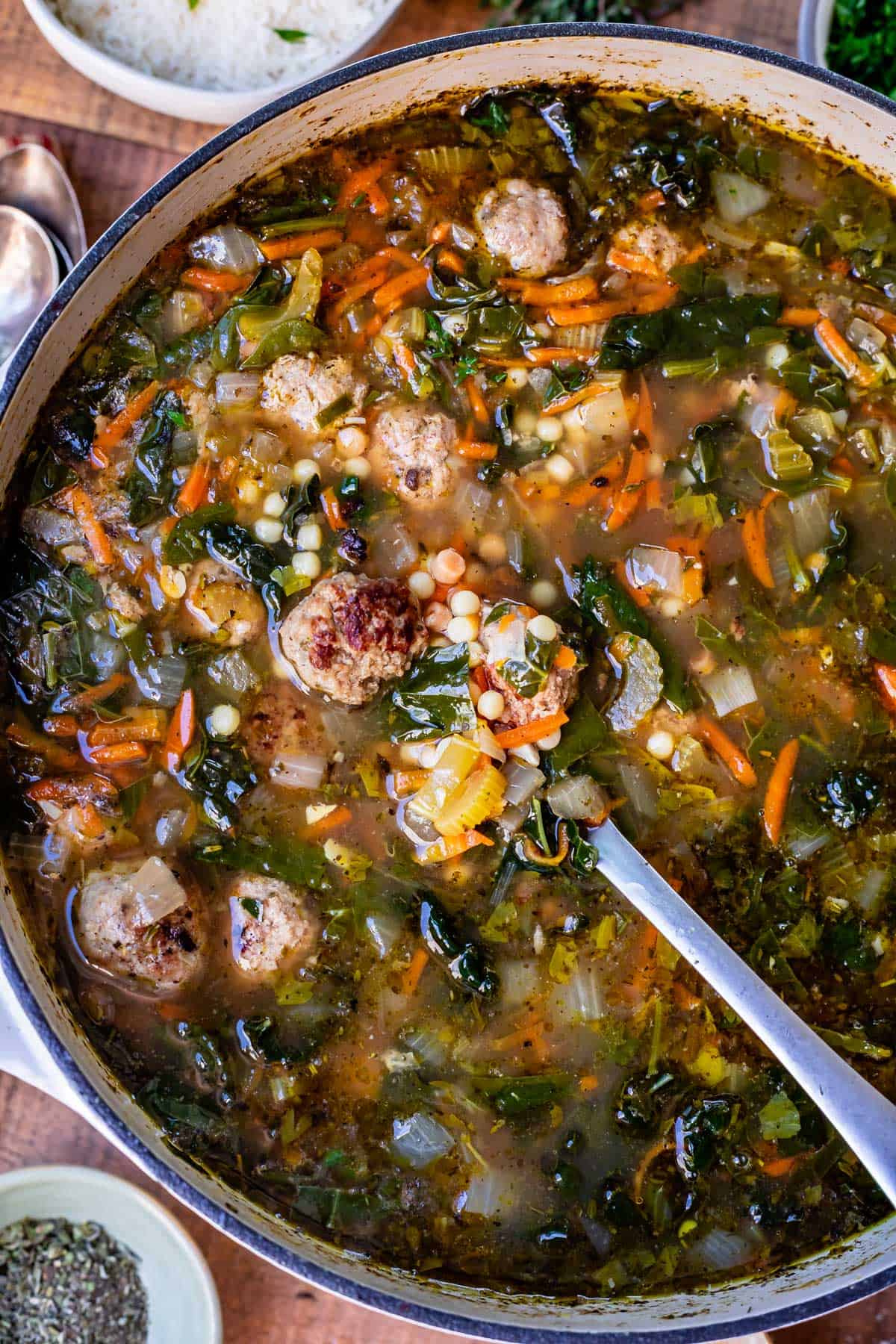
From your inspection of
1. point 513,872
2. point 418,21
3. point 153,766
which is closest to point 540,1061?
point 513,872

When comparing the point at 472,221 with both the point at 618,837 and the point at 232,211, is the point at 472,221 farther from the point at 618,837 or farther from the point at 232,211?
the point at 618,837

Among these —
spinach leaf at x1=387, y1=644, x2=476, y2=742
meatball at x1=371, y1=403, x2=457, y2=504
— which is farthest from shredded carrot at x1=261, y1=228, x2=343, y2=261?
spinach leaf at x1=387, y1=644, x2=476, y2=742

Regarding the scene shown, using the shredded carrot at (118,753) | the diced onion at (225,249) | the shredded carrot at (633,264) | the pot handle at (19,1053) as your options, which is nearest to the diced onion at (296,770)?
the shredded carrot at (118,753)

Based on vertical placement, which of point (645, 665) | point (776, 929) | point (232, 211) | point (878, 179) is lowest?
point (776, 929)

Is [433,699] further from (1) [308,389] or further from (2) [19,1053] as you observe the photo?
(2) [19,1053]

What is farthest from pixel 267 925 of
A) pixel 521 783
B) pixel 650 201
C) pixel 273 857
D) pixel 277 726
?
pixel 650 201

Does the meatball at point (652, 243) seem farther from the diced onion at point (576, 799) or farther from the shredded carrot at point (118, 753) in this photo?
the shredded carrot at point (118, 753)
